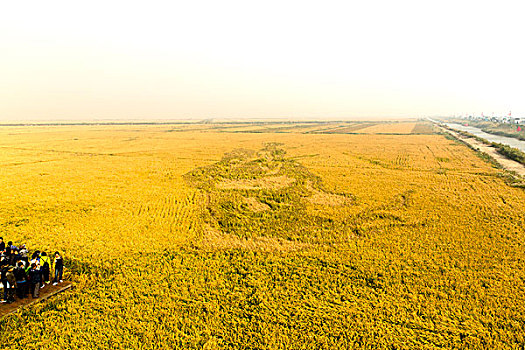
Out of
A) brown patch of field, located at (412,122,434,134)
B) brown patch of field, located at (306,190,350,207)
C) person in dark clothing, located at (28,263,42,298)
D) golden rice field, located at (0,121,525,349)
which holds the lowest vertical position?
golden rice field, located at (0,121,525,349)

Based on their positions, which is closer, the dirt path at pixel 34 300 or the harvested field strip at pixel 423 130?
the dirt path at pixel 34 300

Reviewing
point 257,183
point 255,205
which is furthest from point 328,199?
point 257,183

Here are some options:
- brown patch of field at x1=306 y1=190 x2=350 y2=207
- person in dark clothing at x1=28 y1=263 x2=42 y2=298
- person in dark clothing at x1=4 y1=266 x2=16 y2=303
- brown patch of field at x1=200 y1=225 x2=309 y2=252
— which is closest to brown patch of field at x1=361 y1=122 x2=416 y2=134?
brown patch of field at x1=306 y1=190 x2=350 y2=207

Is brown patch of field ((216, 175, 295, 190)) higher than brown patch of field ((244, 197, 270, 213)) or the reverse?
higher

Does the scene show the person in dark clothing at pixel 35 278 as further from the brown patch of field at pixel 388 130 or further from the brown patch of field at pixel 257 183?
the brown patch of field at pixel 388 130

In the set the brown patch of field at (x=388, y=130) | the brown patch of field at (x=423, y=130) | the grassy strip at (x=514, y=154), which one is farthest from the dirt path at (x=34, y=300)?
the brown patch of field at (x=423, y=130)

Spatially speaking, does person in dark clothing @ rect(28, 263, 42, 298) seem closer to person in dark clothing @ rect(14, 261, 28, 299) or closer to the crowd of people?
the crowd of people

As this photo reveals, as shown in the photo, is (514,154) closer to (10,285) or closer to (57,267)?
(57,267)
